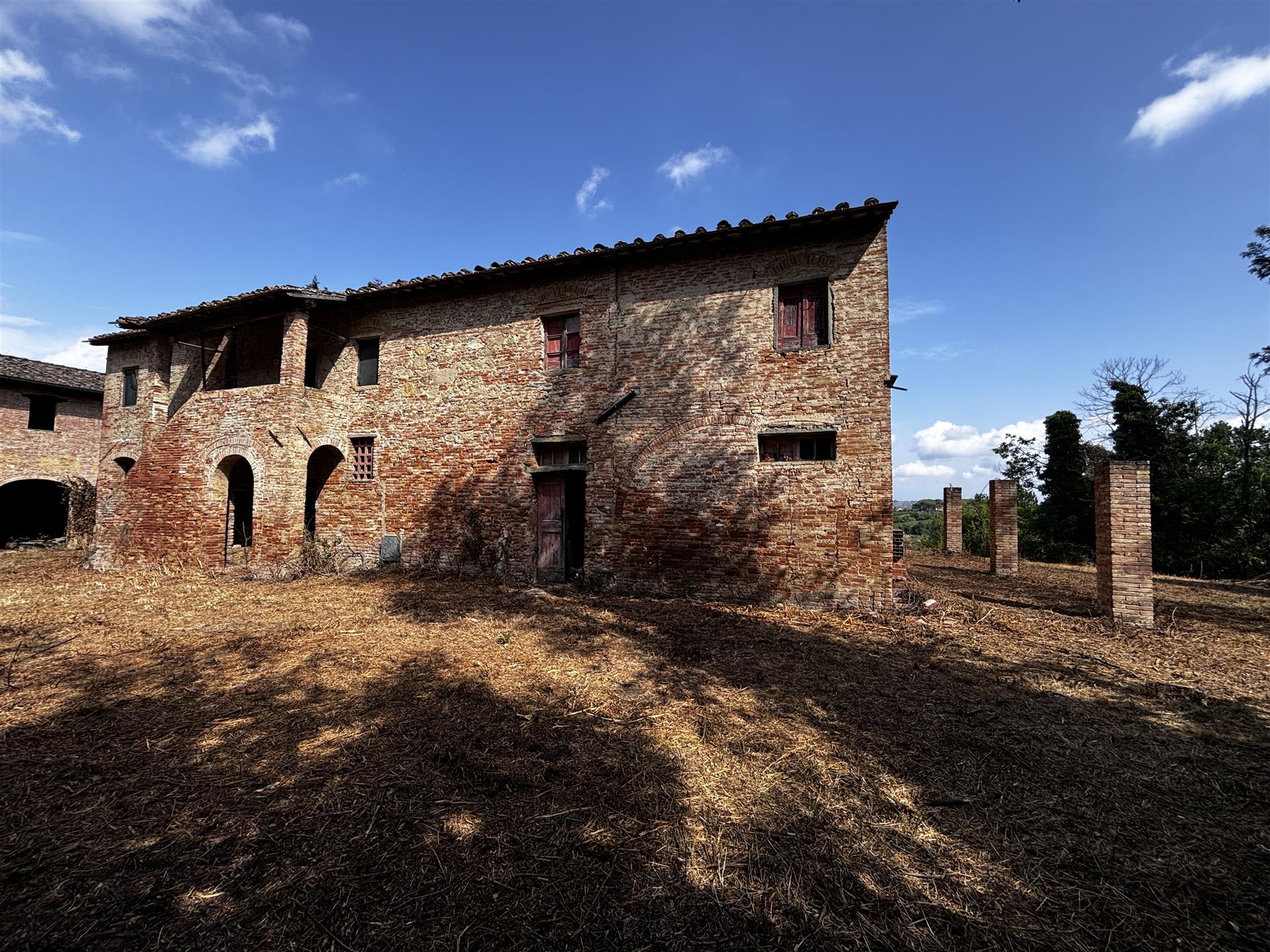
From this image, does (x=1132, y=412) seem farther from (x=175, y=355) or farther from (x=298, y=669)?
(x=175, y=355)

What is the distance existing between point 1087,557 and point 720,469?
748 inches

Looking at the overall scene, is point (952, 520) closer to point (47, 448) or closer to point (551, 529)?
point (551, 529)

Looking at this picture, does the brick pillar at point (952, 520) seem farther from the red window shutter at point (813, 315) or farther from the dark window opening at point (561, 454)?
the dark window opening at point (561, 454)

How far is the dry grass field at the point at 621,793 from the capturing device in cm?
223

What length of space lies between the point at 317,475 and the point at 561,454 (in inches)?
259

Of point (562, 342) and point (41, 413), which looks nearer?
point (562, 342)

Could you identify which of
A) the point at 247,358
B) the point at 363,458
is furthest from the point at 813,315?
the point at 247,358

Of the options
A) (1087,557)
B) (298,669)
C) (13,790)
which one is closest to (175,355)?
(298,669)

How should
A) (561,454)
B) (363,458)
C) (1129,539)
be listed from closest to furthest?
1. (1129,539)
2. (561,454)
3. (363,458)

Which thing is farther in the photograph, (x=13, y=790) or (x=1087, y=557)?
(x=1087, y=557)

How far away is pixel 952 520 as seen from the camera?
19766 mm

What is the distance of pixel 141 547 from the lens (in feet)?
38.7

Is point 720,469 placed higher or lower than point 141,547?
higher

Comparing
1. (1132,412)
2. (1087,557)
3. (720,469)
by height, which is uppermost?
(1132,412)
